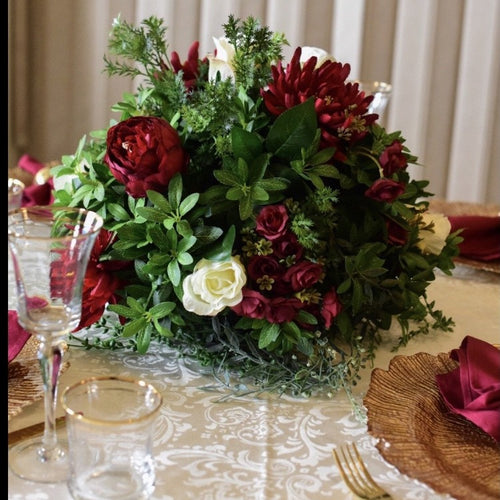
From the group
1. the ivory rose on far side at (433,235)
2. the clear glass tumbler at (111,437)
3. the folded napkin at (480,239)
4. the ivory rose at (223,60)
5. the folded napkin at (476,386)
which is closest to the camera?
the clear glass tumbler at (111,437)

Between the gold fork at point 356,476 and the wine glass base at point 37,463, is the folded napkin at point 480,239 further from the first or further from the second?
the wine glass base at point 37,463

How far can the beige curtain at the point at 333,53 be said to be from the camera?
265 cm

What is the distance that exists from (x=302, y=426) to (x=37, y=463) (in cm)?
28

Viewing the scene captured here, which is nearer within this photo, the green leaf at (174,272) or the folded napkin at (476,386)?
the folded napkin at (476,386)

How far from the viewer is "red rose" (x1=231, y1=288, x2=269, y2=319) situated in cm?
101

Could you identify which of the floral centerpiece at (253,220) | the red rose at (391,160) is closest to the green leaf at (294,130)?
the floral centerpiece at (253,220)

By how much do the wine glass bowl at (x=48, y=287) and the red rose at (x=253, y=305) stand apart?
223 millimetres

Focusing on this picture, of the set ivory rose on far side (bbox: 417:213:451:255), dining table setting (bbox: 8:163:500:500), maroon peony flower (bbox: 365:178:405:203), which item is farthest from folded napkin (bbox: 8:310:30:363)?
ivory rose on far side (bbox: 417:213:451:255)

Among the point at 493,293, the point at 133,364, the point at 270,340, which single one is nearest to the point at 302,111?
the point at 270,340

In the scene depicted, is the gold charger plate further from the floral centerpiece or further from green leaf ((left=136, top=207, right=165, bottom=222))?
green leaf ((left=136, top=207, right=165, bottom=222))

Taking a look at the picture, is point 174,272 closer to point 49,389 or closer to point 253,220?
point 253,220

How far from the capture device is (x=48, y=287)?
82 centimetres

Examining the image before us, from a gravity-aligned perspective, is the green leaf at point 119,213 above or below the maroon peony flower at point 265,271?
above

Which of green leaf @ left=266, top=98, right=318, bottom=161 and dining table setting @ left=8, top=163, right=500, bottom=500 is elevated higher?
green leaf @ left=266, top=98, right=318, bottom=161
